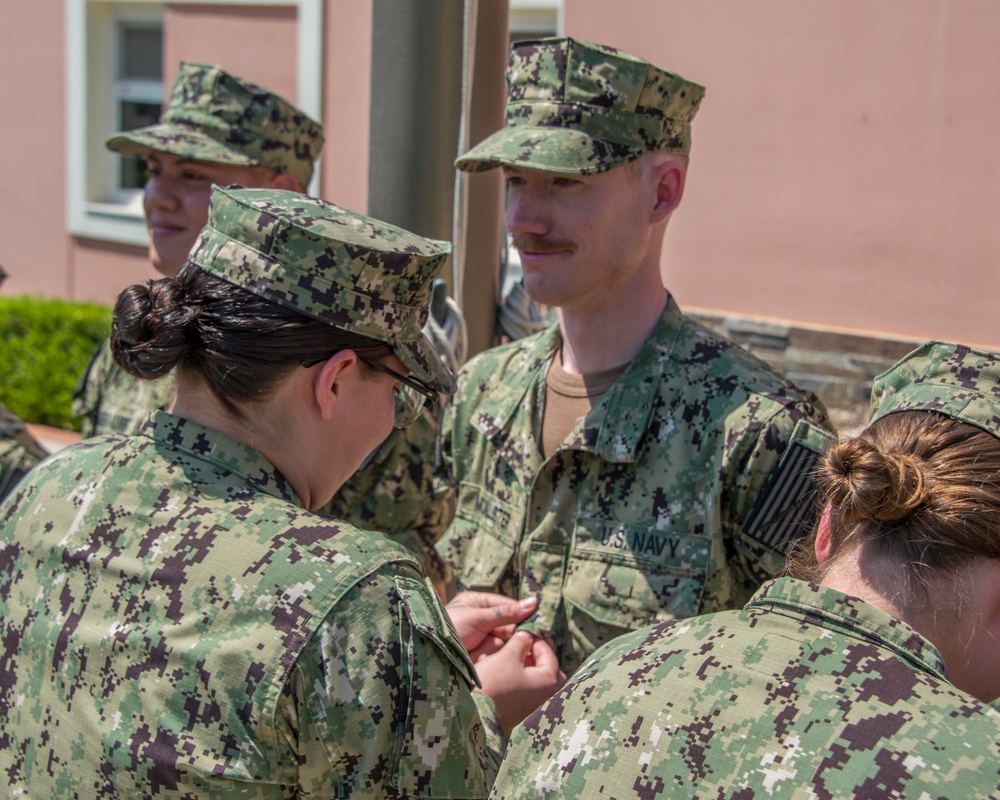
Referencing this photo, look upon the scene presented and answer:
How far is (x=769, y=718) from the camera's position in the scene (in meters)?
1.24

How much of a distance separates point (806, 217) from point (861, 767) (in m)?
5.55

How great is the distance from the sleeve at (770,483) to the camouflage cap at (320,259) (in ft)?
2.86

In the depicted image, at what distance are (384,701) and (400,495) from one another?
60.2 inches

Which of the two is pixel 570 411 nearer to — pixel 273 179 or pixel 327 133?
pixel 273 179

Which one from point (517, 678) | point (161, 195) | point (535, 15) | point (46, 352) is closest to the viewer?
point (517, 678)

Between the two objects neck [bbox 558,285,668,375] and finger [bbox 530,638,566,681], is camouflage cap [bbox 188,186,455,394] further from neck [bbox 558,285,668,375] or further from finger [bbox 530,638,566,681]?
neck [bbox 558,285,668,375]

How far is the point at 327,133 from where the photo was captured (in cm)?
813

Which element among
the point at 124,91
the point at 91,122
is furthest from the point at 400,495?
the point at 124,91

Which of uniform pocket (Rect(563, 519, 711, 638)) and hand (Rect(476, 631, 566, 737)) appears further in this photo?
uniform pocket (Rect(563, 519, 711, 638))

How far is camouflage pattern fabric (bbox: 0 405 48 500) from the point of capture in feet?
8.65

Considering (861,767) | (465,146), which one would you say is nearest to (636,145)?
(465,146)

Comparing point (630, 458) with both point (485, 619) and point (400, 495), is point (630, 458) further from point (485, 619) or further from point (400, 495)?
point (400, 495)

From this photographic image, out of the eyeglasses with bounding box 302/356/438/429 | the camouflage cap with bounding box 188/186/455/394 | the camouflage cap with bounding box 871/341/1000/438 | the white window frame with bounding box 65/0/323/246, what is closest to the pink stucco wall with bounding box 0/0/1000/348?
the eyeglasses with bounding box 302/356/438/429

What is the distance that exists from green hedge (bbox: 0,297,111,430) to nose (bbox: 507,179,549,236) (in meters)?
6.73
